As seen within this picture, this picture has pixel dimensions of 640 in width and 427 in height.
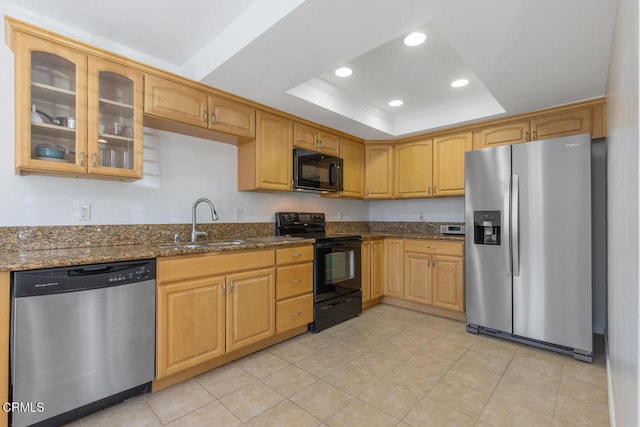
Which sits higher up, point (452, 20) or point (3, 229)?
point (452, 20)

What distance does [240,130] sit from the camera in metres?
2.70

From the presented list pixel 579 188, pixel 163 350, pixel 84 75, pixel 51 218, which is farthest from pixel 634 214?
pixel 51 218

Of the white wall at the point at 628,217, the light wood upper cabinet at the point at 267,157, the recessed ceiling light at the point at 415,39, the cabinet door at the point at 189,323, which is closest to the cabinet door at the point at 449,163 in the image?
the recessed ceiling light at the point at 415,39

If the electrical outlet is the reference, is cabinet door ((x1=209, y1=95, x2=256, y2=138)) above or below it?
above

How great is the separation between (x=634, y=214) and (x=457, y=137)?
289 cm

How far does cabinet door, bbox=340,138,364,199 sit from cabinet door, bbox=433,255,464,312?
130 centimetres

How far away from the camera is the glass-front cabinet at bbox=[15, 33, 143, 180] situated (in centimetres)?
172

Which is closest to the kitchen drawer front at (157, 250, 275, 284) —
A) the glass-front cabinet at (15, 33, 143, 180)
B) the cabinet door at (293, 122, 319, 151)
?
the glass-front cabinet at (15, 33, 143, 180)

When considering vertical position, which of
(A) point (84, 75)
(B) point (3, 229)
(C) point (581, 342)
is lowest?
(C) point (581, 342)

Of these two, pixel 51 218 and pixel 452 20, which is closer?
pixel 452 20

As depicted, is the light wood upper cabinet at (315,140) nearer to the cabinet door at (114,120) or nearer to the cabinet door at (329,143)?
the cabinet door at (329,143)

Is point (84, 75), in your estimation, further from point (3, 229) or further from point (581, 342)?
point (581, 342)

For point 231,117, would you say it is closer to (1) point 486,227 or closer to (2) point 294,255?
(2) point 294,255

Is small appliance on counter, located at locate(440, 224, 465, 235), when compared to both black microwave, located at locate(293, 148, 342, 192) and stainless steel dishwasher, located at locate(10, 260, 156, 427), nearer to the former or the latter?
black microwave, located at locate(293, 148, 342, 192)
